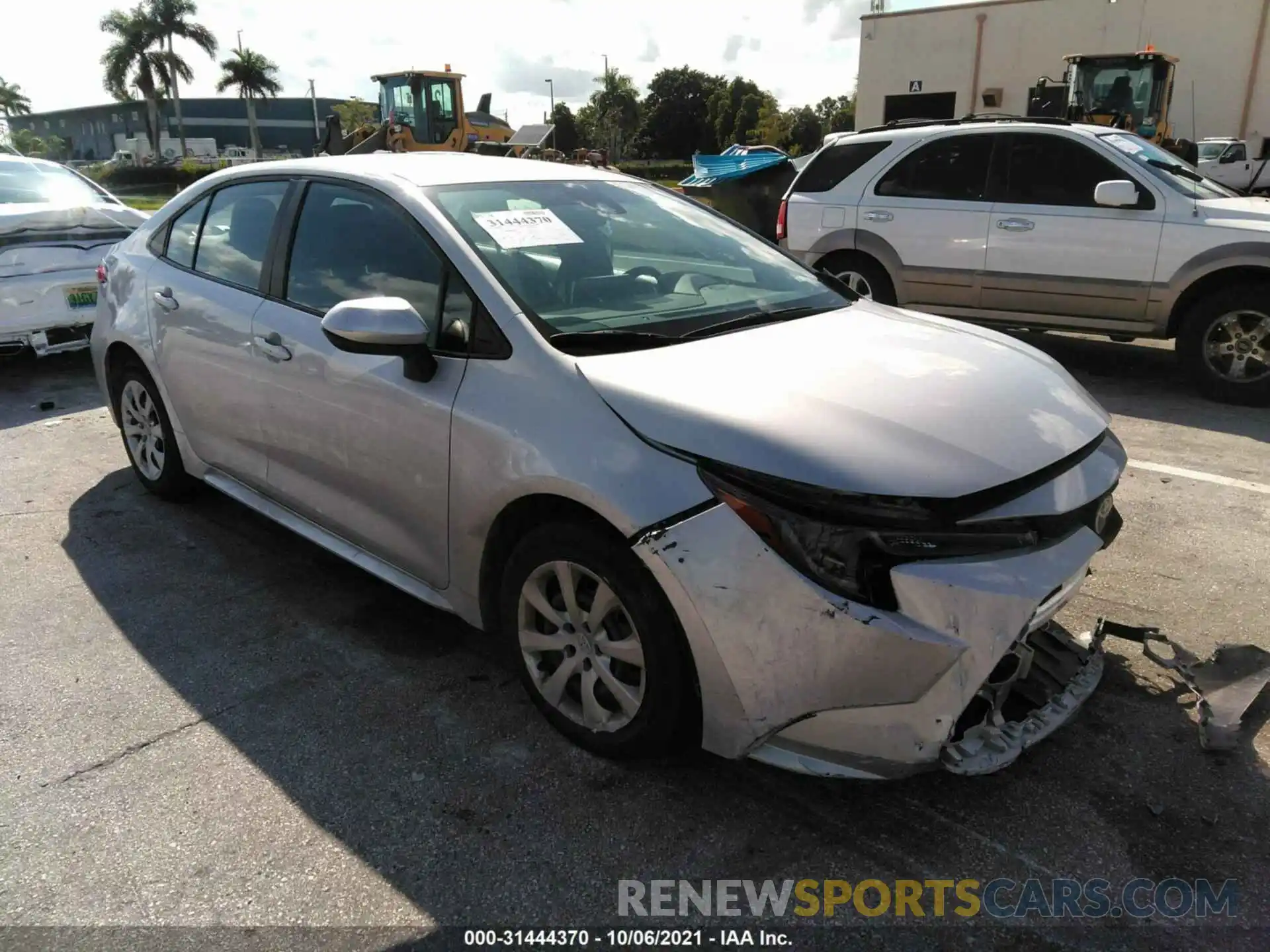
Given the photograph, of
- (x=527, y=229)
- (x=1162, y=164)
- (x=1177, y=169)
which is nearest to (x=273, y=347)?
(x=527, y=229)

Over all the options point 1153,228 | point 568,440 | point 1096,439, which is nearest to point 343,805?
point 568,440

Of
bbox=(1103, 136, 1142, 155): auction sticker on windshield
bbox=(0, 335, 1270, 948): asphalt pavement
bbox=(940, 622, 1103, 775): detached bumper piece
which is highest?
bbox=(1103, 136, 1142, 155): auction sticker on windshield

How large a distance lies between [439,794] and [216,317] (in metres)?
2.27

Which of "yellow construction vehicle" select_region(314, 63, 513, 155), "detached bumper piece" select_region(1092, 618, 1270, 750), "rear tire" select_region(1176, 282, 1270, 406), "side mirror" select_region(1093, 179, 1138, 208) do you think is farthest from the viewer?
"yellow construction vehicle" select_region(314, 63, 513, 155)

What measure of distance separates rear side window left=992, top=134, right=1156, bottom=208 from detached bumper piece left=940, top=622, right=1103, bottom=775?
4807 mm

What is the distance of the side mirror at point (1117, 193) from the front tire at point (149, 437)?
585 cm

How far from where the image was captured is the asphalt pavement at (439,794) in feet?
7.24

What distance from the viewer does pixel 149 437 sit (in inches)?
182

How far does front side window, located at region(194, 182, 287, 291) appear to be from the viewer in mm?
3717

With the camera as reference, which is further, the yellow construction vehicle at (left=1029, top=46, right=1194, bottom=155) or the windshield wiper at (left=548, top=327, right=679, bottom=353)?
the yellow construction vehicle at (left=1029, top=46, right=1194, bottom=155)

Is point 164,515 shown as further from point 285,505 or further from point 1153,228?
point 1153,228

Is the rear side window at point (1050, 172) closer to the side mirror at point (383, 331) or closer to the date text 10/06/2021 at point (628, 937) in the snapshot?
the side mirror at point (383, 331)

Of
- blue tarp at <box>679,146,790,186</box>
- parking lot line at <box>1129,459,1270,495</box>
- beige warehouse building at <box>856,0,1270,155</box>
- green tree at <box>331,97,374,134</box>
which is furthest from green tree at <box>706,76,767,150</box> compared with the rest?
parking lot line at <box>1129,459,1270,495</box>

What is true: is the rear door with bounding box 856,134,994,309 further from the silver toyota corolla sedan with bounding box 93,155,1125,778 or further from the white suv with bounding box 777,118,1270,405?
the silver toyota corolla sedan with bounding box 93,155,1125,778
